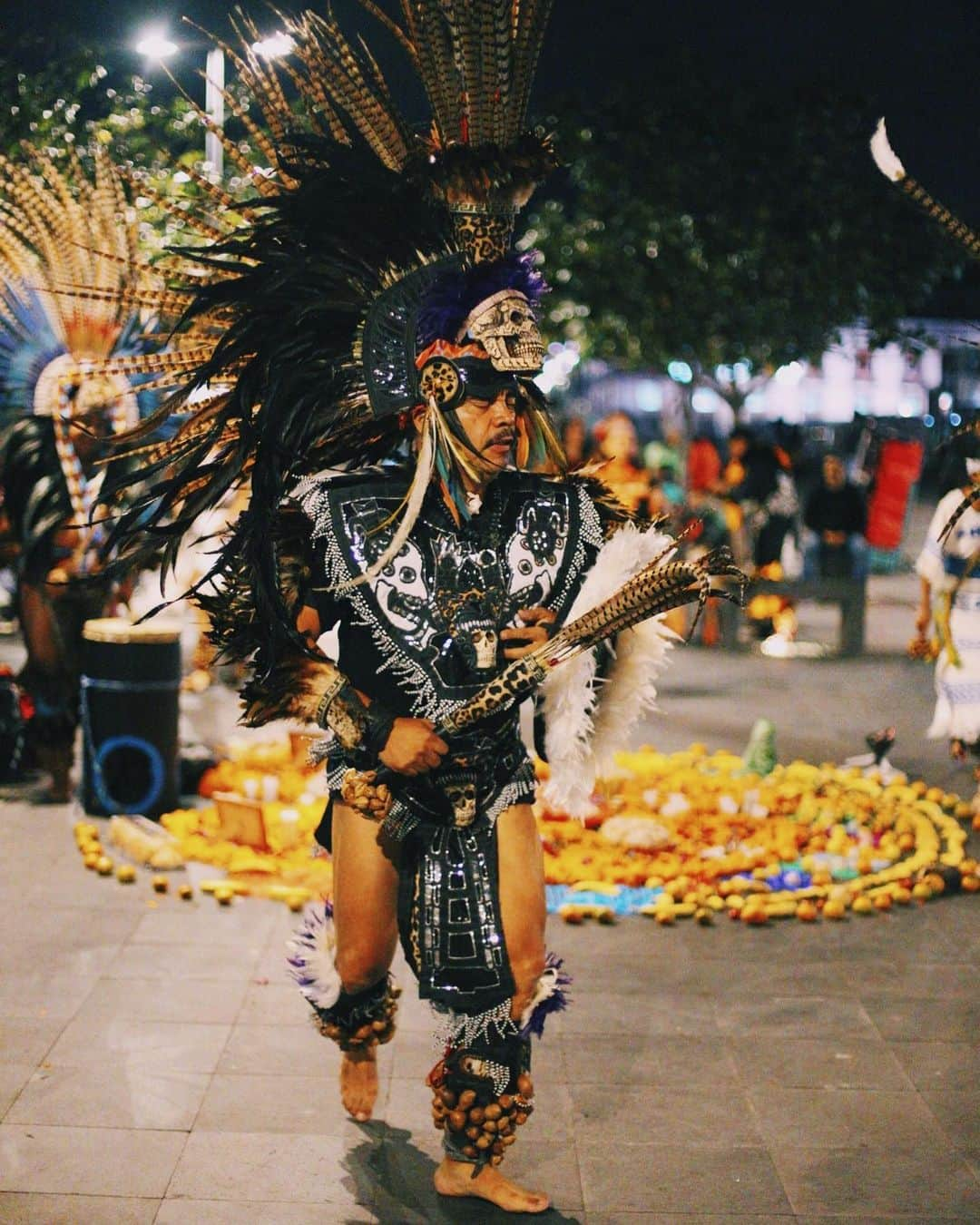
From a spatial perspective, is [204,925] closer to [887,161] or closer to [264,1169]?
[264,1169]

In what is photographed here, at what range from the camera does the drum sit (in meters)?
7.63

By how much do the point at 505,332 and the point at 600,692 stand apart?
3.37 ft

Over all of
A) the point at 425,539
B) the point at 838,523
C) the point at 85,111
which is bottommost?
the point at 838,523

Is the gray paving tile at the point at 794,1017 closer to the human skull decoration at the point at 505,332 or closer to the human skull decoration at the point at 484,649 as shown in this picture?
the human skull decoration at the point at 484,649

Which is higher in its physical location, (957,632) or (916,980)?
(957,632)

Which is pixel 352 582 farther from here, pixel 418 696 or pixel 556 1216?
pixel 556 1216

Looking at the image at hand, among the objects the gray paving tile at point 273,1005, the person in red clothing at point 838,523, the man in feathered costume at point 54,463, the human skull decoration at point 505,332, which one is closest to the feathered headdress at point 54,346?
the man in feathered costume at point 54,463

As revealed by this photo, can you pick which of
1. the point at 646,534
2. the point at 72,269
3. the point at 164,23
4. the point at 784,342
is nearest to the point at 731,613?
the point at 784,342

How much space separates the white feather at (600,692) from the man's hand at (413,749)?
17.4 inches

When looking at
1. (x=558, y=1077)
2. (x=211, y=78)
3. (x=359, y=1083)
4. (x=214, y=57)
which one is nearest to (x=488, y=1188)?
(x=359, y=1083)

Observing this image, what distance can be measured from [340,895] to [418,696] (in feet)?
1.83

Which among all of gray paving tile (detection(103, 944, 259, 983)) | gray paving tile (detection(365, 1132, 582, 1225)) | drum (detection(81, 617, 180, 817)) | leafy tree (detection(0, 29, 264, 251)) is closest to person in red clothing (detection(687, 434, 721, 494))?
leafy tree (detection(0, 29, 264, 251))

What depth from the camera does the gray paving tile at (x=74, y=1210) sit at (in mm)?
3848

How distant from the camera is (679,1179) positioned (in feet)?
13.6
